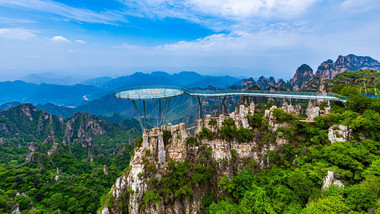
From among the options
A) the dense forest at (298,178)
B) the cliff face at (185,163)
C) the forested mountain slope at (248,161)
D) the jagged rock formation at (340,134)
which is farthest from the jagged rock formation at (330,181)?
the cliff face at (185,163)

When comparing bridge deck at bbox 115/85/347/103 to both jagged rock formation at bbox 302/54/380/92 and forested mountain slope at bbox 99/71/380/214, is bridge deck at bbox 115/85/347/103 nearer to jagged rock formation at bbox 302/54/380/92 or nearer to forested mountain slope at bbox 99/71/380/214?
forested mountain slope at bbox 99/71/380/214

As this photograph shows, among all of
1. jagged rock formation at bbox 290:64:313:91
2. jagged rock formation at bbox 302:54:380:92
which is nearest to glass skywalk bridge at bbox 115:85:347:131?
jagged rock formation at bbox 290:64:313:91

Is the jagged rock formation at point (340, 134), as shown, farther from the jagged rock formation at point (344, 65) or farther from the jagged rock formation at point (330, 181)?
the jagged rock formation at point (344, 65)

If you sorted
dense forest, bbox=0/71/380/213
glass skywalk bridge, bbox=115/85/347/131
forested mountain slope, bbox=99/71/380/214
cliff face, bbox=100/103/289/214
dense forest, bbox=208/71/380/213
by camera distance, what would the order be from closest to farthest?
dense forest, bbox=208/71/380/213 → dense forest, bbox=0/71/380/213 → forested mountain slope, bbox=99/71/380/214 → cliff face, bbox=100/103/289/214 → glass skywalk bridge, bbox=115/85/347/131

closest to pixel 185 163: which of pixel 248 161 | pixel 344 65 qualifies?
pixel 248 161

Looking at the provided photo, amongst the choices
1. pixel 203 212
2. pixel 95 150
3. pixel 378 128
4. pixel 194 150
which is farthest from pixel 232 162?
pixel 95 150

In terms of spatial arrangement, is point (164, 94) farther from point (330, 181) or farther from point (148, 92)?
point (330, 181)
